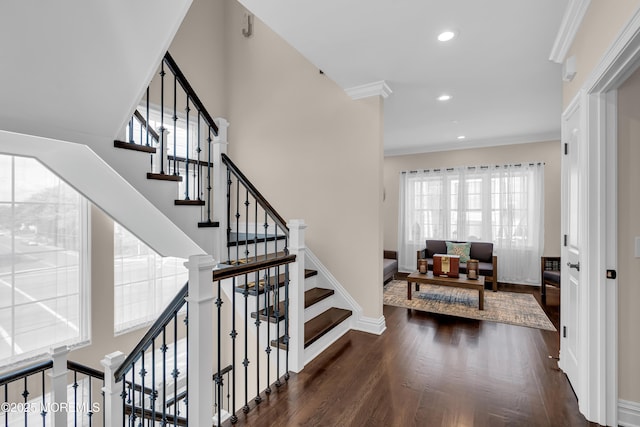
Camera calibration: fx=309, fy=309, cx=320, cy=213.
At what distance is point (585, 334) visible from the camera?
192 centimetres

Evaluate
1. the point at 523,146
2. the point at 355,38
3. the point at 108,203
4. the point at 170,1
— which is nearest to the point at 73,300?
the point at 108,203

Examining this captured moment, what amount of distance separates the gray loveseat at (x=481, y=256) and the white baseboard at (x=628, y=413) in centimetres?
332

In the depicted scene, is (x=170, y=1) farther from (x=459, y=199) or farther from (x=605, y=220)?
(x=459, y=199)

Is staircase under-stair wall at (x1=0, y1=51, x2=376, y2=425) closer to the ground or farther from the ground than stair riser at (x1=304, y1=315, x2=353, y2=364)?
farther from the ground

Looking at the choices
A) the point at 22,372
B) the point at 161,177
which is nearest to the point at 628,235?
the point at 161,177

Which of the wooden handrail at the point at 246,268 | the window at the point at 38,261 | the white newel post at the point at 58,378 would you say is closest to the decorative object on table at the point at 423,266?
the wooden handrail at the point at 246,268

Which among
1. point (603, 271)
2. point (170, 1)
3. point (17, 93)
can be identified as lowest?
point (603, 271)

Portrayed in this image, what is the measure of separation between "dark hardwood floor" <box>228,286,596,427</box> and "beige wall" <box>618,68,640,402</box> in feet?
1.44

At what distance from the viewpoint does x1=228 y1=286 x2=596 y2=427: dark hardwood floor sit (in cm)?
193

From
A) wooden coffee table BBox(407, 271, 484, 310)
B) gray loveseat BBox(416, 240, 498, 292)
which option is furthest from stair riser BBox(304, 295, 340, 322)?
gray loveseat BBox(416, 240, 498, 292)

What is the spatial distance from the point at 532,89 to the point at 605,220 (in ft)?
7.32

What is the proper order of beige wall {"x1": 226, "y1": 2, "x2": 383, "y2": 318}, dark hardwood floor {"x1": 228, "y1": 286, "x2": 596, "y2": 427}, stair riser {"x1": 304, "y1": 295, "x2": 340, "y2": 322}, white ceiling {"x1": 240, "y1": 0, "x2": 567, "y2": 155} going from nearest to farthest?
dark hardwood floor {"x1": 228, "y1": 286, "x2": 596, "y2": 427}, white ceiling {"x1": 240, "y1": 0, "x2": 567, "y2": 155}, stair riser {"x1": 304, "y1": 295, "x2": 340, "y2": 322}, beige wall {"x1": 226, "y1": 2, "x2": 383, "y2": 318}

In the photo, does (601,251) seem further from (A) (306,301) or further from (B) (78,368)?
(B) (78,368)

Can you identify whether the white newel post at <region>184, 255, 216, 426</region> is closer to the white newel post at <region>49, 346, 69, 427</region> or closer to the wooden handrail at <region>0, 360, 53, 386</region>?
the wooden handrail at <region>0, 360, 53, 386</region>
